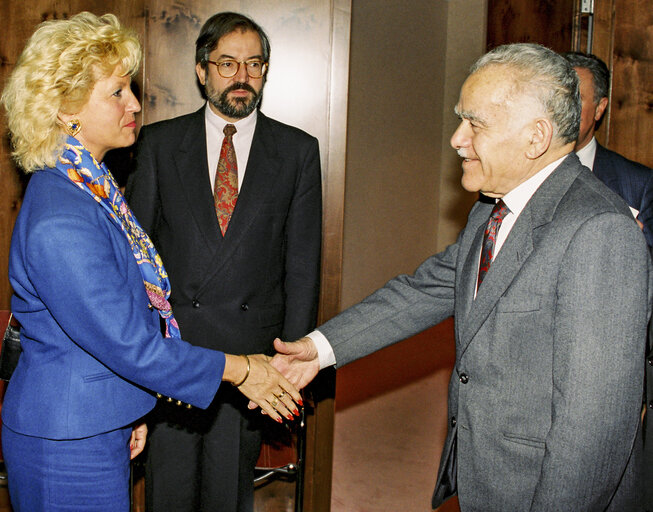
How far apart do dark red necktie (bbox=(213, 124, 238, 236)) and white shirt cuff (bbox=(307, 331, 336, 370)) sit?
649 mm

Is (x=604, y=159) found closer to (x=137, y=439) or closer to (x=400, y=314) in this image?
(x=400, y=314)

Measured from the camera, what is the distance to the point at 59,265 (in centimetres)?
166

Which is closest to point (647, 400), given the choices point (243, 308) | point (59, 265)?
point (243, 308)

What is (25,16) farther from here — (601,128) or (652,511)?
(652,511)

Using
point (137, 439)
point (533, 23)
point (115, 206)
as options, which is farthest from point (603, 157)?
A: point (137, 439)

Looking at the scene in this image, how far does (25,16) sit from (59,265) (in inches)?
73.7

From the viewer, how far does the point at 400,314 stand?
222cm

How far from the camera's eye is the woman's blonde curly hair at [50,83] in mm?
1803

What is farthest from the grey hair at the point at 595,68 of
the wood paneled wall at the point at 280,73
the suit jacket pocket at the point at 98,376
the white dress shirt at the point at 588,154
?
the suit jacket pocket at the point at 98,376

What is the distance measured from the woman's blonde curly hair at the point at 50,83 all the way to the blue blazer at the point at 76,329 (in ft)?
0.29

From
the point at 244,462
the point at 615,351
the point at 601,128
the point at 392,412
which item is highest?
the point at 601,128

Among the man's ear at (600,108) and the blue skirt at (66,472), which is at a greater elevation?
the man's ear at (600,108)

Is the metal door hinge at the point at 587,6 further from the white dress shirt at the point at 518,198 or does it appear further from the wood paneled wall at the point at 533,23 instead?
the white dress shirt at the point at 518,198

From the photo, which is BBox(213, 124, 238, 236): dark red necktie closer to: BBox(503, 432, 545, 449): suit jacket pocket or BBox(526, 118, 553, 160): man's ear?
BBox(526, 118, 553, 160): man's ear
